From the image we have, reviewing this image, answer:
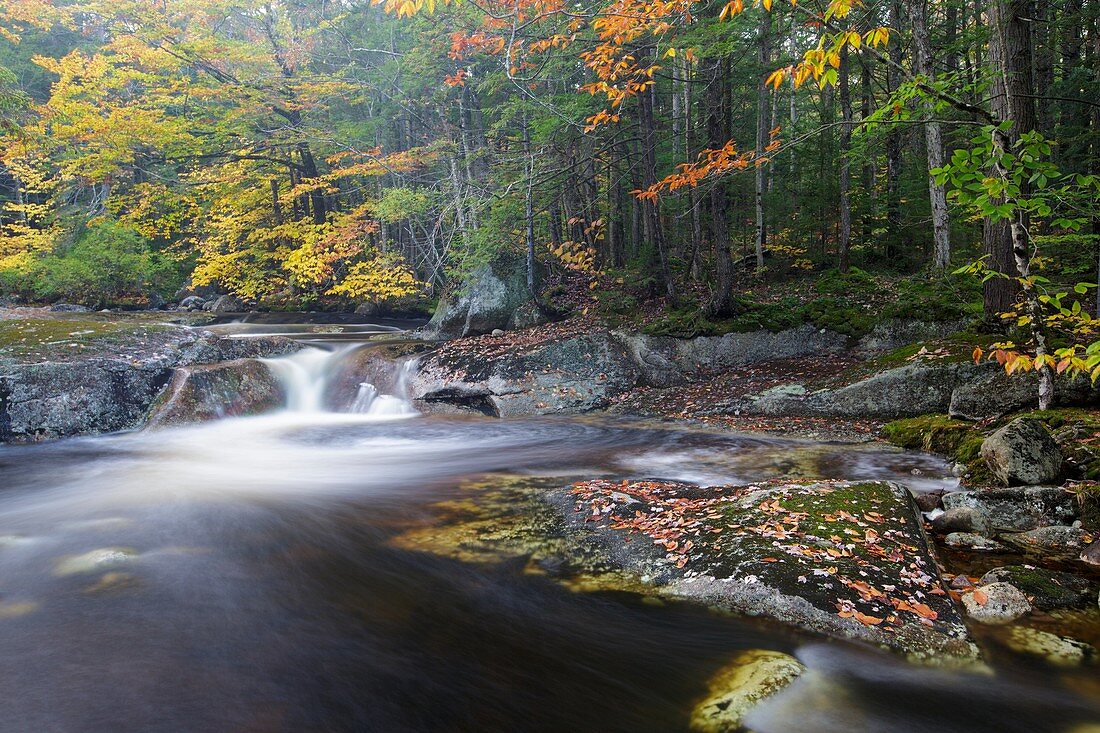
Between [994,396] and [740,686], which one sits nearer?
[740,686]

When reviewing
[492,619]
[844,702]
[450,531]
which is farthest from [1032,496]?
[450,531]

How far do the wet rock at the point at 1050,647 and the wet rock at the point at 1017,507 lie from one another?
5.13ft

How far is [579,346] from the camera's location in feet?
→ 38.0

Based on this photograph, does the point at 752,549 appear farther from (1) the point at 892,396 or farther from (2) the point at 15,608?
(1) the point at 892,396

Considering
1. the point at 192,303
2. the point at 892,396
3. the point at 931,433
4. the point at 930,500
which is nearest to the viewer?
the point at 930,500

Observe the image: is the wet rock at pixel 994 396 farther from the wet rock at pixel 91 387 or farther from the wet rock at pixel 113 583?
the wet rock at pixel 91 387

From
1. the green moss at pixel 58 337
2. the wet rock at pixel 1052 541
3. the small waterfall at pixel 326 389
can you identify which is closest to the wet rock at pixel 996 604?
the wet rock at pixel 1052 541

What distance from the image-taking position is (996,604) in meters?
3.60

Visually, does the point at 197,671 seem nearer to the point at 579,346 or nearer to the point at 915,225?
the point at 579,346

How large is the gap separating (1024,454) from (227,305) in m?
24.0

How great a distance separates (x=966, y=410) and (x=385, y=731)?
7.57 meters

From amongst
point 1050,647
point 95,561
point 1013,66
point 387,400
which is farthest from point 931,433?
point 387,400

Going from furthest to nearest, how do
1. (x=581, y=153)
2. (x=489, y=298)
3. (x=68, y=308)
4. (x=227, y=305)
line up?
(x=227, y=305) < (x=68, y=308) < (x=489, y=298) < (x=581, y=153)

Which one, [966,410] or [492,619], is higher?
[966,410]
